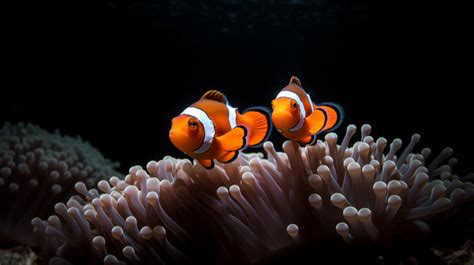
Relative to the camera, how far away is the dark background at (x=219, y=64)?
4523 mm

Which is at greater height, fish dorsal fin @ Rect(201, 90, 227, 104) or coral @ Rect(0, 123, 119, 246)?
fish dorsal fin @ Rect(201, 90, 227, 104)

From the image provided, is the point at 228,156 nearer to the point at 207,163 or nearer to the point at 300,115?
the point at 207,163

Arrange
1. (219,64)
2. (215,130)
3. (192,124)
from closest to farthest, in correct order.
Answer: (192,124) → (215,130) → (219,64)

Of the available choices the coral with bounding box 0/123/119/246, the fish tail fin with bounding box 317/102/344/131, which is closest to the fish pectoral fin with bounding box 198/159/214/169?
the fish tail fin with bounding box 317/102/344/131

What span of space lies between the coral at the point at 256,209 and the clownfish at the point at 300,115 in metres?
0.09

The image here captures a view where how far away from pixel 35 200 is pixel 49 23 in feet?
11.2

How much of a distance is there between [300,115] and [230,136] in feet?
0.99

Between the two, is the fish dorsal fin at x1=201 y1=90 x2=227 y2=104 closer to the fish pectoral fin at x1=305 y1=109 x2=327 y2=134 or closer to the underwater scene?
the underwater scene

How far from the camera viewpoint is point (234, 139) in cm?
138

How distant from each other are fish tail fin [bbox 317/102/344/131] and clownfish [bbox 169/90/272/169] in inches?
9.4

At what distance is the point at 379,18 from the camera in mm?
4496

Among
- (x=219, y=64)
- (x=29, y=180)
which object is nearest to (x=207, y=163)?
(x=29, y=180)

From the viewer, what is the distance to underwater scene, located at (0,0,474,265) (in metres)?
1.46

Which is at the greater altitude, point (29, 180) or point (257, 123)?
point (257, 123)
